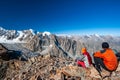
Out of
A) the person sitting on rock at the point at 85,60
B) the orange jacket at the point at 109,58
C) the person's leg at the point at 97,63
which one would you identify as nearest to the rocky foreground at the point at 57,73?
the person's leg at the point at 97,63

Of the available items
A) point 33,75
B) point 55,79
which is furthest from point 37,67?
point 55,79

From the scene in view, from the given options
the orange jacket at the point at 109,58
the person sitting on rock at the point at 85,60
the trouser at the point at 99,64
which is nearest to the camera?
the orange jacket at the point at 109,58

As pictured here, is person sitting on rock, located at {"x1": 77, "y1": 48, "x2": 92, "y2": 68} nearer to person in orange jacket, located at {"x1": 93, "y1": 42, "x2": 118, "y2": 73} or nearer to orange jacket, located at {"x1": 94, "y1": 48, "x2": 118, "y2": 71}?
person in orange jacket, located at {"x1": 93, "y1": 42, "x2": 118, "y2": 73}

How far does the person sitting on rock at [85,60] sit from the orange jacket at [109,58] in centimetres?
170

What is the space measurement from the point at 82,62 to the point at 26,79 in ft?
20.0

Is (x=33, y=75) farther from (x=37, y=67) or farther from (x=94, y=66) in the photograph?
(x=94, y=66)

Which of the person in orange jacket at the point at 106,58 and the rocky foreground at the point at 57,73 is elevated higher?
the person in orange jacket at the point at 106,58

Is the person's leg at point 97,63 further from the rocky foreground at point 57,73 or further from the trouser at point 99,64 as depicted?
the rocky foreground at point 57,73

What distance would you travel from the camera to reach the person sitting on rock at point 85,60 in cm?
1839

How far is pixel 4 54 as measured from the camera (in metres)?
33.1

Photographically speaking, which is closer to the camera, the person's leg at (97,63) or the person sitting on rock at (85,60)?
the person's leg at (97,63)

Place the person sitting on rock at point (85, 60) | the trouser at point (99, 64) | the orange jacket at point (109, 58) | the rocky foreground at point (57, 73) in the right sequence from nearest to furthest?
the orange jacket at point (109, 58)
the trouser at point (99, 64)
the rocky foreground at point (57, 73)
the person sitting on rock at point (85, 60)

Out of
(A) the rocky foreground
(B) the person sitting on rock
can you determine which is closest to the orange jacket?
(A) the rocky foreground

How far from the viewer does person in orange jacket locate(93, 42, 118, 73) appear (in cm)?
1659
